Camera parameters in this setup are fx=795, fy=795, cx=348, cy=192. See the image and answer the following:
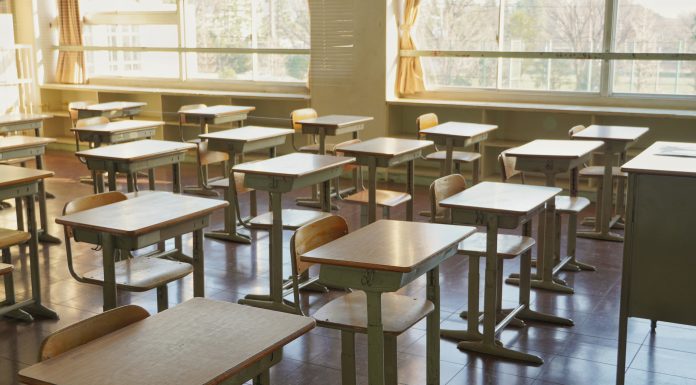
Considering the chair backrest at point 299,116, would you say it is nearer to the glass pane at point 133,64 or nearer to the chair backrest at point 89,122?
the chair backrest at point 89,122

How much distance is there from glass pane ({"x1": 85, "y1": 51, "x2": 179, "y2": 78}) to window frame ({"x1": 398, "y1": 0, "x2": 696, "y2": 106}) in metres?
3.40

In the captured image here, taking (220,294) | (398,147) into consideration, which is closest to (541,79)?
(398,147)

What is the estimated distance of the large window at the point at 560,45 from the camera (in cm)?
743

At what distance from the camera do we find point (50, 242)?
602 cm

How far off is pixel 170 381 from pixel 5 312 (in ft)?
9.00

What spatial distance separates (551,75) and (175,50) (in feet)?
15.3

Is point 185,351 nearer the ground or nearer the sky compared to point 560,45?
nearer the ground

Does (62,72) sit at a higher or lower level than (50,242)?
higher

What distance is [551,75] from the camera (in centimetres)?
796

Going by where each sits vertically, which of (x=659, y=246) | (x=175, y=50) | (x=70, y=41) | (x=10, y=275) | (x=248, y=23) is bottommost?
(x=10, y=275)

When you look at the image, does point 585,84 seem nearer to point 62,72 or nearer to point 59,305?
point 59,305

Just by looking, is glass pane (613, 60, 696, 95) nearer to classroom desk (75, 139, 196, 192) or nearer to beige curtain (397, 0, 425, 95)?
beige curtain (397, 0, 425, 95)

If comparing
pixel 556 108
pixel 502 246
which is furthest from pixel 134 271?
pixel 556 108

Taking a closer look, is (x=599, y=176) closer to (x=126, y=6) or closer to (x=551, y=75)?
(x=551, y=75)
